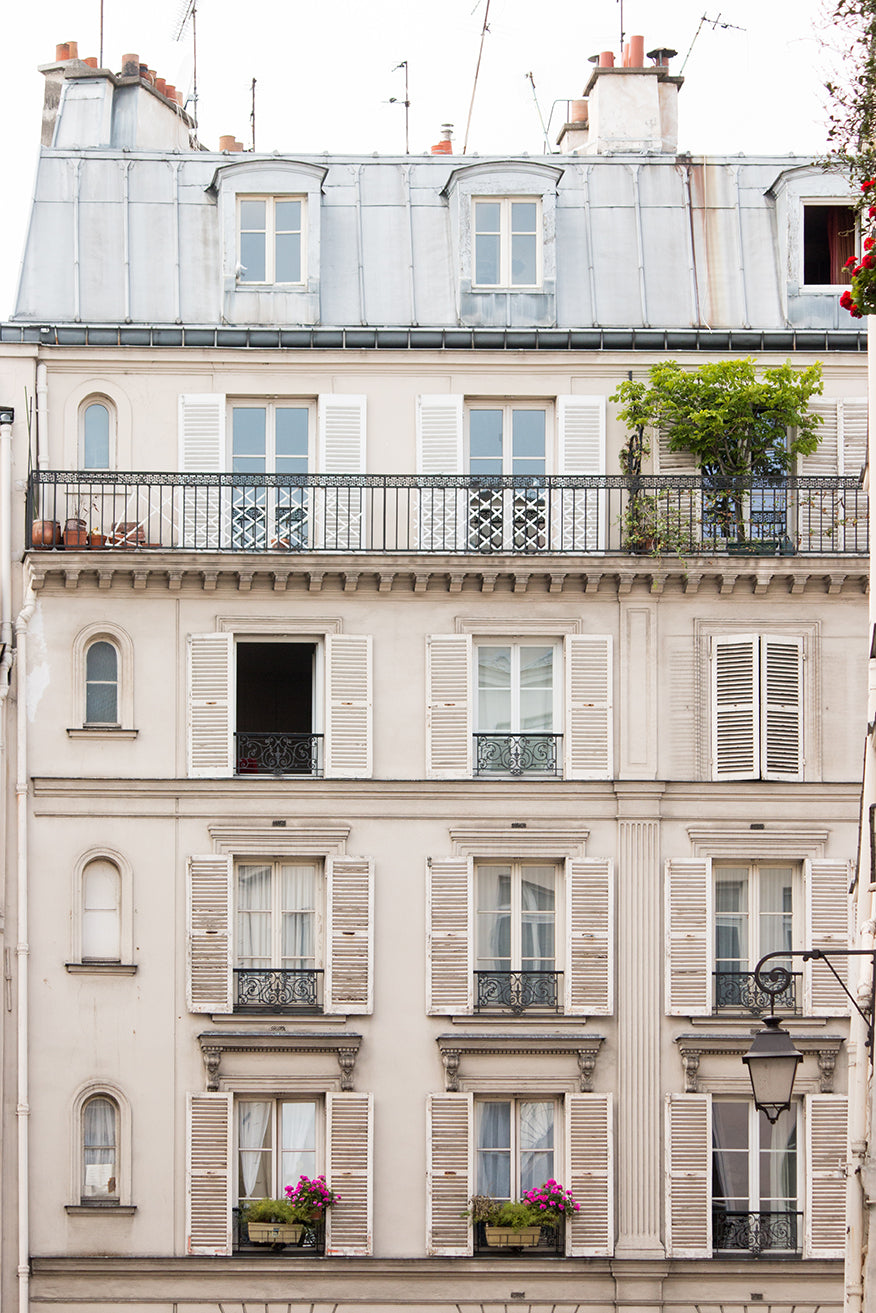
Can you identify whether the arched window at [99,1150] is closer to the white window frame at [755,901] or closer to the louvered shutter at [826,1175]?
the white window frame at [755,901]

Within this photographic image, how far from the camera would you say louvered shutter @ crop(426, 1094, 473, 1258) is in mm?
26125

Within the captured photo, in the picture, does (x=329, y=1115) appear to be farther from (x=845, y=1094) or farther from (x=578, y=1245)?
(x=845, y=1094)

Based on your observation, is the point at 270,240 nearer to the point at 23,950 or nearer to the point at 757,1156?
the point at 23,950

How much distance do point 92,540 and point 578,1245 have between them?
33.0ft

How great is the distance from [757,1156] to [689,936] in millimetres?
2690

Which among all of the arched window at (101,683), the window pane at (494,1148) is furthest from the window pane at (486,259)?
the window pane at (494,1148)

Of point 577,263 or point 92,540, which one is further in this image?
point 577,263

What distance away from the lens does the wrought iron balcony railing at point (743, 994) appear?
87.4 feet

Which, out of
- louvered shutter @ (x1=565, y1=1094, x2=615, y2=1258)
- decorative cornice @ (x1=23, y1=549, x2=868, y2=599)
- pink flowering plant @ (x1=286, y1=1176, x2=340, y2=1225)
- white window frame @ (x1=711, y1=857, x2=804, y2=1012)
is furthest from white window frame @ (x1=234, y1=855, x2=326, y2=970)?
white window frame @ (x1=711, y1=857, x2=804, y2=1012)

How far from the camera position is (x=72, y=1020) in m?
26.4

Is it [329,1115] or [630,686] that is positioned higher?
[630,686]

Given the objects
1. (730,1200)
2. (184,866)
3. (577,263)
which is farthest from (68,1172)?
(577,263)

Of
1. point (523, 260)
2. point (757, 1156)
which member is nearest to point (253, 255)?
point (523, 260)

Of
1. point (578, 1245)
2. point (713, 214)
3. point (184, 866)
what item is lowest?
point (578, 1245)
